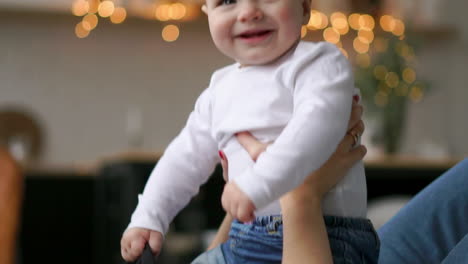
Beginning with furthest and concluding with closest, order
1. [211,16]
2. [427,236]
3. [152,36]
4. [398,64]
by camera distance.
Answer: [152,36]
[398,64]
[427,236]
[211,16]

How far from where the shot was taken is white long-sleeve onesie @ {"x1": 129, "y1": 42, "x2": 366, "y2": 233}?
77 centimetres

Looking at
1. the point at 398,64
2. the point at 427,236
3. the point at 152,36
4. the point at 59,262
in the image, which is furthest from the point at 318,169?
the point at 152,36

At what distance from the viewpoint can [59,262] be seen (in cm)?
437

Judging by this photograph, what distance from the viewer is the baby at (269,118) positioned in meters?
0.80

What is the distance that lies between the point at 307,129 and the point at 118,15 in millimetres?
4000

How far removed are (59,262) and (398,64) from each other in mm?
2156

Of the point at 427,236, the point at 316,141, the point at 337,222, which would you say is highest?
the point at 316,141

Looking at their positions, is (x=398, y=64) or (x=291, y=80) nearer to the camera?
(x=291, y=80)

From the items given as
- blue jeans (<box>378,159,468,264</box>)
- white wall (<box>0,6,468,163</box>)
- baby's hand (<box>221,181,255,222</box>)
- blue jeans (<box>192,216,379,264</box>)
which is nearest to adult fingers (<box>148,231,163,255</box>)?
blue jeans (<box>192,216,379,264</box>)

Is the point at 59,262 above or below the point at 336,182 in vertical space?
below

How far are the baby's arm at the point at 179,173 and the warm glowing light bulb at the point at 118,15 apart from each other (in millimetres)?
3721

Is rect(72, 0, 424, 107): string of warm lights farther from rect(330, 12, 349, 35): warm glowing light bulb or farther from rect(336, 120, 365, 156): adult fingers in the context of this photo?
rect(336, 120, 365, 156): adult fingers

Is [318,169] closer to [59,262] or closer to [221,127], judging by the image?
[221,127]

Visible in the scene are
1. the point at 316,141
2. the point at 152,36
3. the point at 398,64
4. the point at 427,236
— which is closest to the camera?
the point at 316,141
